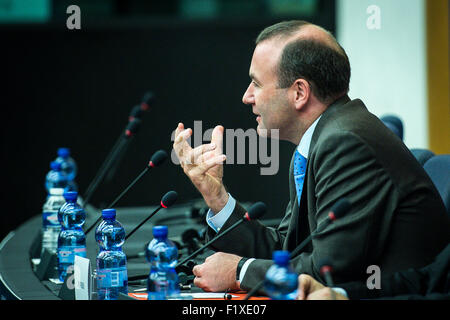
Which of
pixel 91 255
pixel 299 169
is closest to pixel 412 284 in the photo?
pixel 299 169

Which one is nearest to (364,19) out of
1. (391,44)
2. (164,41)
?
(391,44)

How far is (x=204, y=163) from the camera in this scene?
1.92m

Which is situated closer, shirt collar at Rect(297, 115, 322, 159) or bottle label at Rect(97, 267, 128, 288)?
bottle label at Rect(97, 267, 128, 288)

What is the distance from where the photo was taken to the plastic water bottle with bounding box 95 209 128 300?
5.15 ft

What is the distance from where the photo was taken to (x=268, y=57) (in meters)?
1.88

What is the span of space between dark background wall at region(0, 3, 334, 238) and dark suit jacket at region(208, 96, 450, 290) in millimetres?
3027

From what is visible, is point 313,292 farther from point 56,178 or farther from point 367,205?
point 56,178

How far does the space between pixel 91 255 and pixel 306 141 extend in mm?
772

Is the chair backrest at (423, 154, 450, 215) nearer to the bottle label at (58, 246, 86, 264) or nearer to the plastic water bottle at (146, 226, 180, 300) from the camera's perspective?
the plastic water bottle at (146, 226, 180, 300)

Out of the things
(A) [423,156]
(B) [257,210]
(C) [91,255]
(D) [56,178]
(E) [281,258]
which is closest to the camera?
(E) [281,258]

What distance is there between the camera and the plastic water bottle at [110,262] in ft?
5.15

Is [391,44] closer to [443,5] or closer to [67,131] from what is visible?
[443,5]

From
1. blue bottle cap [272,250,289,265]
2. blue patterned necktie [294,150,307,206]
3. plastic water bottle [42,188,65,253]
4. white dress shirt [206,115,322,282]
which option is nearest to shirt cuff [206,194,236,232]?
white dress shirt [206,115,322,282]
